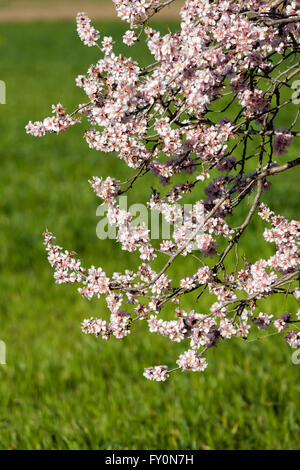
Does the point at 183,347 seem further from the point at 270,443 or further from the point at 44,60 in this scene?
the point at 44,60

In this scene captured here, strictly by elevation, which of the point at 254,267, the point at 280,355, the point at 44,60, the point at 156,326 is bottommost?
the point at 156,326

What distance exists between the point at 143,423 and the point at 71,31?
5895cm

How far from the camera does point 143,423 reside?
16.4 ft

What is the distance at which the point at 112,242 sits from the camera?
9.75 m

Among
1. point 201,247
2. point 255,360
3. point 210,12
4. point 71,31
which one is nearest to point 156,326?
point 201,247

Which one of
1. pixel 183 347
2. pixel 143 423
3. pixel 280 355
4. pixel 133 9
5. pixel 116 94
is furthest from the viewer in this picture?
pixel 183 347

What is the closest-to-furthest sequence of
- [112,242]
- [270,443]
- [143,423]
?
[270,443] → [143,423] → [112,242]

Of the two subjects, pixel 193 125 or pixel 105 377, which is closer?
pixel 193 125

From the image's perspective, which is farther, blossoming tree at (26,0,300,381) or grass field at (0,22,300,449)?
grass field at (0,22,300,449)

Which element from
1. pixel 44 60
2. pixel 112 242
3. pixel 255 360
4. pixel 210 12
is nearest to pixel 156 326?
pixel 210 12

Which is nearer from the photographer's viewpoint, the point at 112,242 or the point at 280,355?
the point at 280,355

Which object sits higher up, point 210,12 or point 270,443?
point 210,12

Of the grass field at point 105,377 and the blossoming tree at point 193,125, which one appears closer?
the blossoming tree at point 193,125

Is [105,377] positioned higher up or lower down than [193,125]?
lower down
